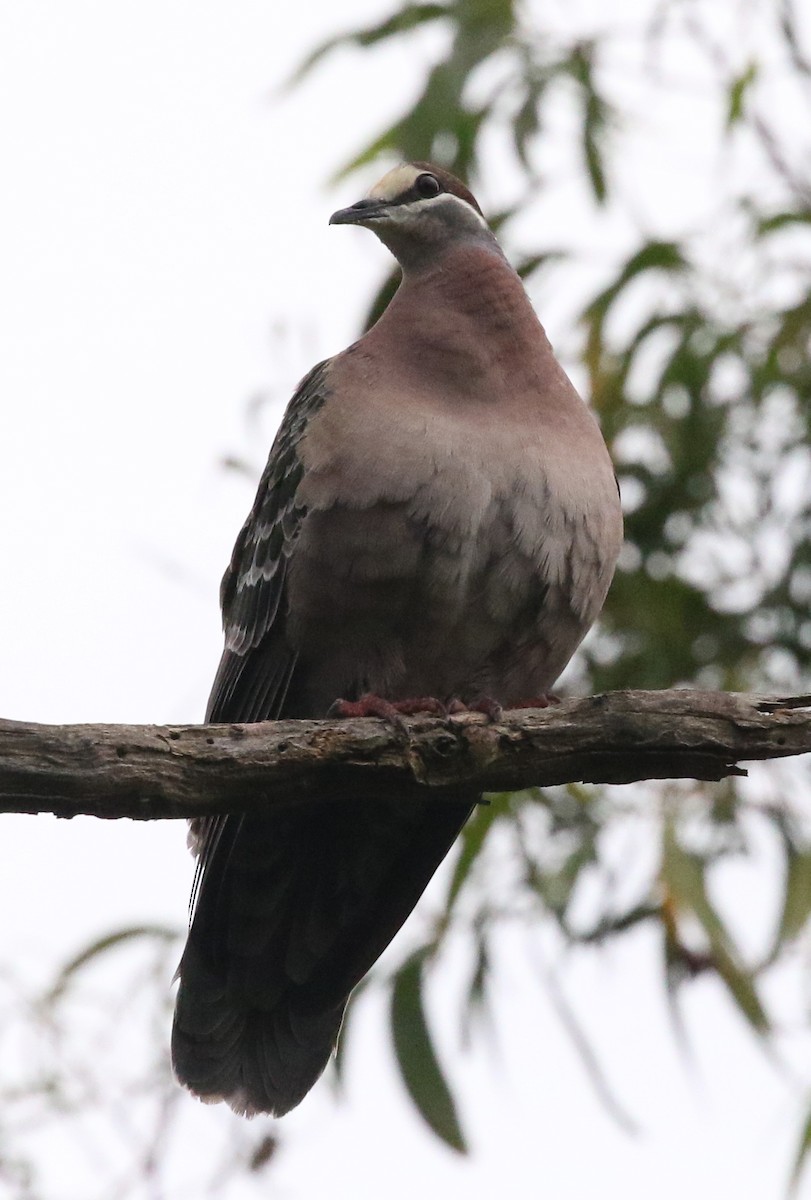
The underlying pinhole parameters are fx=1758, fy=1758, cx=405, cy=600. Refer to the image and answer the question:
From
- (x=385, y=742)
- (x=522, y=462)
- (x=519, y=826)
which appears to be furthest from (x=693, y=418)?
(x=385, y=742)

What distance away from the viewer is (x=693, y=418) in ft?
18.6

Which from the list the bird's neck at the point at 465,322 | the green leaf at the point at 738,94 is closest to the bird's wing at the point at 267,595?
the bird's neck at the point at 465,322

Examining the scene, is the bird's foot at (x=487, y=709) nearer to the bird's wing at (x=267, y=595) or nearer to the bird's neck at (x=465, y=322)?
the bird's wing at (x=267, y=595)

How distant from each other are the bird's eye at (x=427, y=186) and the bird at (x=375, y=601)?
33cm

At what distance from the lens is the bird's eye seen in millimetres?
4832

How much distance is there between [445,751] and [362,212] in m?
2.01

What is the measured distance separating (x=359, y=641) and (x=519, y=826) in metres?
1.58

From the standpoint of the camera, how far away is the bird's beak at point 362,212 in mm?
4723

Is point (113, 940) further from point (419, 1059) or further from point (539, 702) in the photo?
point (539, 702)

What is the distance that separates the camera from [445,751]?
10.8 ft

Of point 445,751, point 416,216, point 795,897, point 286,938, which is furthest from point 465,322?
point 795,897

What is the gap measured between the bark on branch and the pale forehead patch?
1991mm

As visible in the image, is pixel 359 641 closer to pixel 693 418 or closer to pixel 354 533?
pixel 354 533

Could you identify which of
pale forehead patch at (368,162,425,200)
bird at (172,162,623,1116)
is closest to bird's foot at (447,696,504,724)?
bird at (172,162,623,1116)
